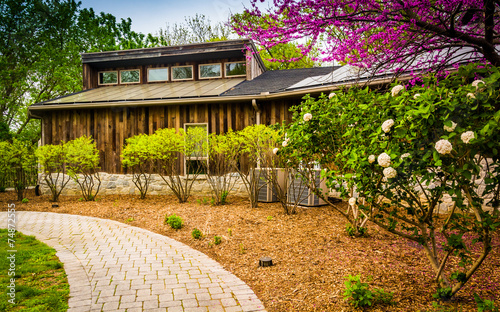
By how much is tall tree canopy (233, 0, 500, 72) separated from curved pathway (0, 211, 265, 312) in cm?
288

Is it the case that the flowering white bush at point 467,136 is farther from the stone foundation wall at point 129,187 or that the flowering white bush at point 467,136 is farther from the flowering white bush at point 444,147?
the stone foundation wall at point 129,187

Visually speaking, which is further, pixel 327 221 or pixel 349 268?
pixel 327 221

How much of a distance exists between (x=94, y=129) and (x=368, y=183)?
1037cm

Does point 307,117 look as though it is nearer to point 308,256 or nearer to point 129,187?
point 308,256

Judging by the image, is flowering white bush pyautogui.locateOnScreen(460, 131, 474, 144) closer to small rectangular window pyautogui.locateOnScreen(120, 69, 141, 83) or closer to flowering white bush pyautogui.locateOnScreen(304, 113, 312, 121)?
flowering white bush pyautogui.locateOnScreen(304, 113, 312, 121)

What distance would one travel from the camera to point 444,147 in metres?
1.83

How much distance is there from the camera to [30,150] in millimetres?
9664

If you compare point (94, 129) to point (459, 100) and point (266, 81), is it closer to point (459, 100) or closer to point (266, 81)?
point (266, 81)

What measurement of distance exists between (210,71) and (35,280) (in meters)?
10.3

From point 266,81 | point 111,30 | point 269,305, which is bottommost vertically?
point 269,305

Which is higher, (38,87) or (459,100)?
(38,87)

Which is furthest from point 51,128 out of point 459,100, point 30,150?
point 459,100

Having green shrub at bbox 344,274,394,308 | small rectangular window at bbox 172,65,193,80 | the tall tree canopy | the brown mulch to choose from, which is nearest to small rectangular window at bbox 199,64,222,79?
small rectangular window at bbox 172,65,193,80

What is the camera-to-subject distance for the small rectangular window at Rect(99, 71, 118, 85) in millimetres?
13273
